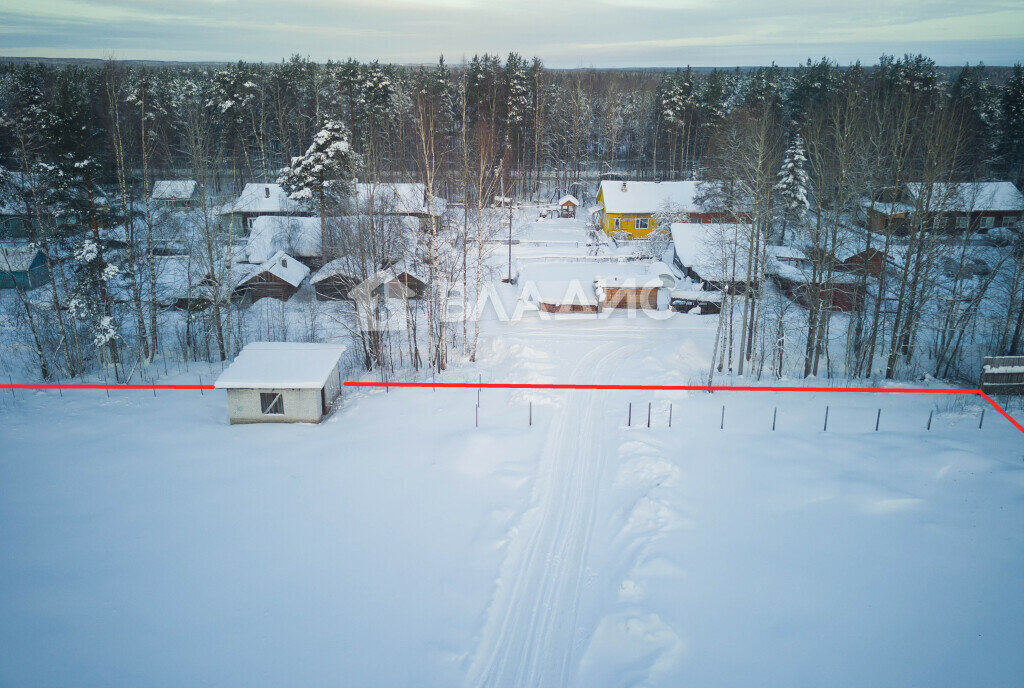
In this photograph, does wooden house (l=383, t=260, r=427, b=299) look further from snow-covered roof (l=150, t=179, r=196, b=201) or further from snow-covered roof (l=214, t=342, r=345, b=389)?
snow-covered roof (l=150, t=179, r=196, b=201)

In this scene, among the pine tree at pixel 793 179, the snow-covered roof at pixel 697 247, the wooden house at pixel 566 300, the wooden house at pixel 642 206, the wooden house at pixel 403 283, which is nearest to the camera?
the wooden house at pixel 566 300

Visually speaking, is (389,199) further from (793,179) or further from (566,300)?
(793,179)

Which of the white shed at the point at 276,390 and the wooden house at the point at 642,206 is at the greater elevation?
the wooden house at the point at 642,206

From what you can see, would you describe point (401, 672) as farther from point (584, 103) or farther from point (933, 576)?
point (584, 103)

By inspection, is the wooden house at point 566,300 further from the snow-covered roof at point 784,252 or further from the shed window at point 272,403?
the shed window at point 272,403

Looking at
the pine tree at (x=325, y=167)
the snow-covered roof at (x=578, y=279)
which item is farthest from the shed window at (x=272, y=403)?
the pine tree at (x=325, y=167)

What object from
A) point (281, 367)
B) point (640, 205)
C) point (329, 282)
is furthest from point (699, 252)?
point (281, 367)

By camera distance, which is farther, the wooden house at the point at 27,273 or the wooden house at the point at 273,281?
the wooden house at the point at 273,281
